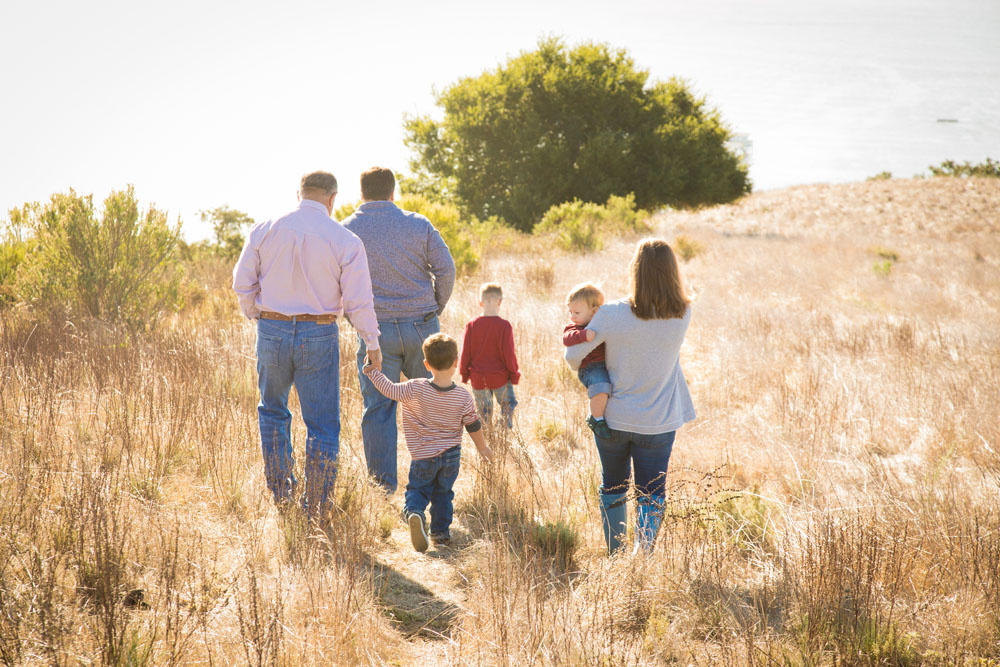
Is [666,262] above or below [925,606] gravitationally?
above

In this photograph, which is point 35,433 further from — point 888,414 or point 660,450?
point 888,414

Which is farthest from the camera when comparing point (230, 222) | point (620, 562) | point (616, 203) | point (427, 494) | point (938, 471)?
point (616, 203)

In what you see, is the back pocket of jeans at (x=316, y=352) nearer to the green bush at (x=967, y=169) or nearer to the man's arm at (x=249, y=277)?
the man's arm at (x=249, y=277)

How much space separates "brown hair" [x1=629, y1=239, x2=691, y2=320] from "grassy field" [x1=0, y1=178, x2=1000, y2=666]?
0.80 meters

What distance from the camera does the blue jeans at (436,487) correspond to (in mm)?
3838

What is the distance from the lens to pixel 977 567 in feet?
9.53

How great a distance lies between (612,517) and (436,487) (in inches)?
42.2

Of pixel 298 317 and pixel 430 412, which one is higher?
pixel 298 317

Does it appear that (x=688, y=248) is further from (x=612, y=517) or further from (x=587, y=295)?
(x=612, y=517)

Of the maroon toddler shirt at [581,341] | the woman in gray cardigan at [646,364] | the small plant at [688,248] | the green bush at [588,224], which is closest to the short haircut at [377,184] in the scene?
the maroon toddler shirt at [581,341]

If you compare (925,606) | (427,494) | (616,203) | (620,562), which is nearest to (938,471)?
(925,606)

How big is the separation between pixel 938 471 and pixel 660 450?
2.37 metres

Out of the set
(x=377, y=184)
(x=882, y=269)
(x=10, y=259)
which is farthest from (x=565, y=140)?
(x=377, y=184)

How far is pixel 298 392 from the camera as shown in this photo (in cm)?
367
